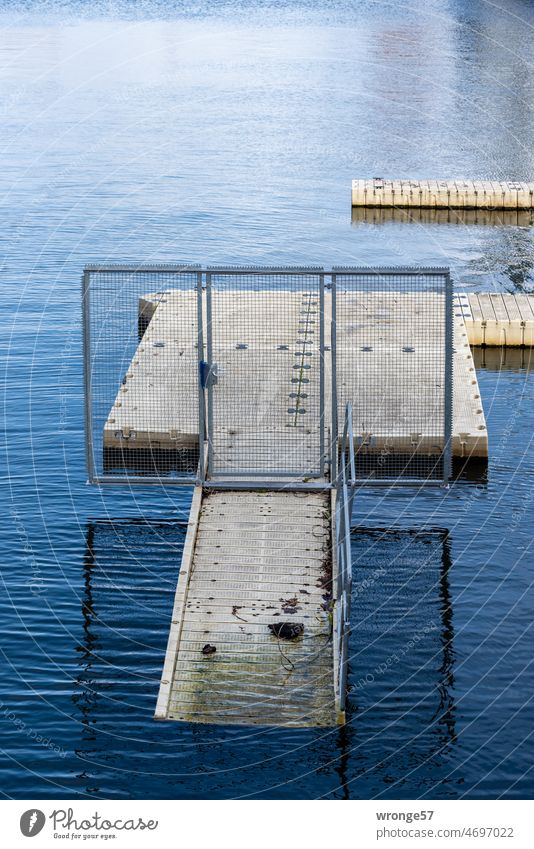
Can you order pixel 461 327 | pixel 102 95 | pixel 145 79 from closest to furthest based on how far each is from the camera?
pixel 461 327 < pixel 102 95 < pixel 145 79

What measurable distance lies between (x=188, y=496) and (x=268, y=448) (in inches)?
148

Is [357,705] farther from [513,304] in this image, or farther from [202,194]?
[202,194]

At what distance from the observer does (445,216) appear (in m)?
72.1

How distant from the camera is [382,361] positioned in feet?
118

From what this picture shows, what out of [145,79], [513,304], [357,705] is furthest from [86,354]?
[145,79]

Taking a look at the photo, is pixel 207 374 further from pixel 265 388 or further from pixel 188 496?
pixel 188 496

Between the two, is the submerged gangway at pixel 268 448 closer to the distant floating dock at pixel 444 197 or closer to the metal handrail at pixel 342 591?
the metal handrail at pixel 342 591

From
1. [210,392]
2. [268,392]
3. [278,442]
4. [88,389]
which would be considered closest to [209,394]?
[210,392]

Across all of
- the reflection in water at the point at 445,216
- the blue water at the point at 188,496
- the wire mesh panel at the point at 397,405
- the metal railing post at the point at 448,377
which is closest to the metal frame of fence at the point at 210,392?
the metal railing post at the point at 448,377

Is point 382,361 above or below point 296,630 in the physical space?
above

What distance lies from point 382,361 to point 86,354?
8.48 meters

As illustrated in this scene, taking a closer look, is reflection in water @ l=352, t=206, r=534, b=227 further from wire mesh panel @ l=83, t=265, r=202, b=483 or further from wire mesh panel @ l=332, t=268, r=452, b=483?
wire mesh panel @ l=332, t=268, r=452, b=483

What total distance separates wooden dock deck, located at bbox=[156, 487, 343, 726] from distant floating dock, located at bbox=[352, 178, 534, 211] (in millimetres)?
44418

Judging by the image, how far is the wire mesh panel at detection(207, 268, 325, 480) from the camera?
3147 cm
